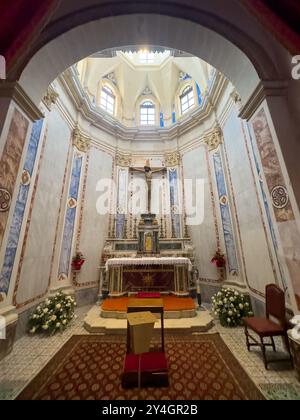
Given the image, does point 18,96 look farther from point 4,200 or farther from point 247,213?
point 247,213

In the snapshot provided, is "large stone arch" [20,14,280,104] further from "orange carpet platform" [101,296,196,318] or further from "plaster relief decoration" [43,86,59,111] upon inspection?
"orange carpet platform" [101,296,196,318]

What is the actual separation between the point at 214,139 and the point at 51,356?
27.9ft

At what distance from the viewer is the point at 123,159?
947 cm

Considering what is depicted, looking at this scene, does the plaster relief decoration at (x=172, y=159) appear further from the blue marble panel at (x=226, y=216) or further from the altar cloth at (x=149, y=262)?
the altar cloth at (x=149, y=262)

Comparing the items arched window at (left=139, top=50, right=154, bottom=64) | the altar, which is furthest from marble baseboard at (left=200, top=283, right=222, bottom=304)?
arched window at (left=139, top=50, right=154, bottom=64)

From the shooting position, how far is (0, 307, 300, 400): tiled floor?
258cm

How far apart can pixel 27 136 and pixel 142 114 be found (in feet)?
30.0

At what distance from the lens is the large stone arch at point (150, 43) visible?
3.18m

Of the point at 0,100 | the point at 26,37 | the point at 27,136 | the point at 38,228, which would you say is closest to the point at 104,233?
the point at 38,228

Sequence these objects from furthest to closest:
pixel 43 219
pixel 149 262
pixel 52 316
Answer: pixel 149 262 → pixel 43 219 → pixel 52 316

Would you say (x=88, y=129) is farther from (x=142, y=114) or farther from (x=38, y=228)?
(x=38, y=228)

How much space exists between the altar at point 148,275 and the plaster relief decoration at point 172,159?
16.9ft

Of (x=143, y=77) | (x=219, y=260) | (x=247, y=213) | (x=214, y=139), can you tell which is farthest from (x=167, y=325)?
(x=143, y=77)

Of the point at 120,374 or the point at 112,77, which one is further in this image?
the point at 112,77
